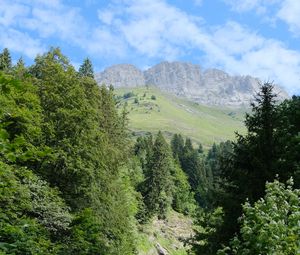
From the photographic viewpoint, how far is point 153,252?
6925 centimetres

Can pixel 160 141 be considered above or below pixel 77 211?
above

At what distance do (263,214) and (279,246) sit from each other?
1060mm

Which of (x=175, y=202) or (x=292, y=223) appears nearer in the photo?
(x=292, y=223)

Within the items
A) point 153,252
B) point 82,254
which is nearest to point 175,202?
point 153,252

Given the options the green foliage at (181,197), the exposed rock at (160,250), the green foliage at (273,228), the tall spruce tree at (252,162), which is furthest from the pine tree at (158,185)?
the green foliage at (273,228)

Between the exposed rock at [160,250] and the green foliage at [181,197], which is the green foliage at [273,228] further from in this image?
the green foliage at [181,197]

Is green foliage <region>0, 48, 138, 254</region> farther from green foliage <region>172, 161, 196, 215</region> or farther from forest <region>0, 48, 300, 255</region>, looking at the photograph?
green foliage <region>172, 161, 196, 215</region>

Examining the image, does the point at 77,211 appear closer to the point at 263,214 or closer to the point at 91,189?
the point at 91,189

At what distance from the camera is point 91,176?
32781 mm

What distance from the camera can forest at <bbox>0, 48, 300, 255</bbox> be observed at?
10.3m

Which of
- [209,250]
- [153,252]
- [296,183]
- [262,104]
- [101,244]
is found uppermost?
[262,104]

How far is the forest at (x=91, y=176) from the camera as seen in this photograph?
10320 mm

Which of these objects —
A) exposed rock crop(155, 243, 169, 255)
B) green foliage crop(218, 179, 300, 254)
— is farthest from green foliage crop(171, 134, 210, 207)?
green foliage crop(218, 179, 300, 254)

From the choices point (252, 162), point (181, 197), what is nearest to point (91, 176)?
point (252, 162)
